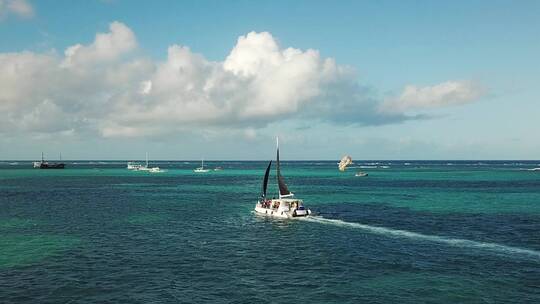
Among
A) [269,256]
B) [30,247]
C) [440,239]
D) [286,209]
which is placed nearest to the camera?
[269,256]

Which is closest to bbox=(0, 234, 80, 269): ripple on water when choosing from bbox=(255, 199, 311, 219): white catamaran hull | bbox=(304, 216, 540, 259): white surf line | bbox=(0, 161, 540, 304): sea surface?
bbox=(0, 161, 540, 304): sea surface

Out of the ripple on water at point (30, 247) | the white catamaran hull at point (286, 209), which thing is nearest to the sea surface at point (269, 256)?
the ripple on water at point (30, 247)

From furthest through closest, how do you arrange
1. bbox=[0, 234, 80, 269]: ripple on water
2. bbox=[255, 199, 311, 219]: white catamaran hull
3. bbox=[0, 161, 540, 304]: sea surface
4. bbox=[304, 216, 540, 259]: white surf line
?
bbox=[255, 199, 311, 219]: white catamaran hull < bbox=[304, 216, 540, 259]: white surf line < bbox=[0, 234, 80, 269]: ripple on water < bbox=[0, 161, 540, 304]: sea surface

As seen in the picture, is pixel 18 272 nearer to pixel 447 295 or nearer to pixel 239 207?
pixel 447 295

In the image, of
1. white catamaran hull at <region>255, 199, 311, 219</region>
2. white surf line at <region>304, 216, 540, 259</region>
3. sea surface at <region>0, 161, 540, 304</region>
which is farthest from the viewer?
white catamaran hull at <region>255, 199, 311, 219</region>

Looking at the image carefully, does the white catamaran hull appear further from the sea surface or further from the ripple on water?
the ripple on water

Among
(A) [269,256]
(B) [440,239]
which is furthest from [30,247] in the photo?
(B) [440,239]

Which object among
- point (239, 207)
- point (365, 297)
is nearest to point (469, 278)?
point (365, 297)

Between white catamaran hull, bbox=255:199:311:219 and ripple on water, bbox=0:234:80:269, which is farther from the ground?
white catamaran hull, bbox=255:199:311:219

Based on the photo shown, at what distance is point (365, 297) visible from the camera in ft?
110

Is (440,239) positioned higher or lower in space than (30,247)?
lower

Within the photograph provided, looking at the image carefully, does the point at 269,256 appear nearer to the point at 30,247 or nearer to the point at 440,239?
the point at 440,239

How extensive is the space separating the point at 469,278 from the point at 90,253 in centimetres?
3731

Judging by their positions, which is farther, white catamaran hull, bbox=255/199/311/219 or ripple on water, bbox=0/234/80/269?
white catamaran hull, bbox=255/199/311/219
